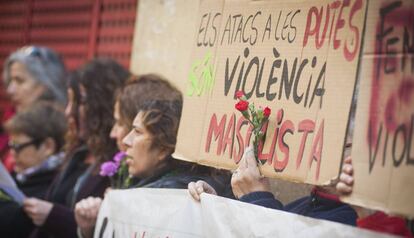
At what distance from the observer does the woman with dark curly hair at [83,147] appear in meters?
4.07

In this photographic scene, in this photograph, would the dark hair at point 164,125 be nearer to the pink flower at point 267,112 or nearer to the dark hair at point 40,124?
the pink flower at point 267,112

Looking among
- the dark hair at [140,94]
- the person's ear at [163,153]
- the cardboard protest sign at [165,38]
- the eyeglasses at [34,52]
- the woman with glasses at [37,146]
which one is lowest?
the woman with glasses at [37,146]

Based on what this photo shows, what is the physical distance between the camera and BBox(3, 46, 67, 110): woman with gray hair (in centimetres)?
547

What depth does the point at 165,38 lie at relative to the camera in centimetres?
443

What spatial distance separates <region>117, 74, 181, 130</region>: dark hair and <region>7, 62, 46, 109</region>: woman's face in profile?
1.95 metres

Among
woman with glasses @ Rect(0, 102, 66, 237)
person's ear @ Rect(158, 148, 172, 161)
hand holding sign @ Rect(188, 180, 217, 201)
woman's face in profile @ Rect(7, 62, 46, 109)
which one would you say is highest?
woman's face in profile @ Rect(7, 62, 46, 109)

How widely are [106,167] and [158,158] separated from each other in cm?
38

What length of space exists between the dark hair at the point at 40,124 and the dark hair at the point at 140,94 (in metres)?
1.28

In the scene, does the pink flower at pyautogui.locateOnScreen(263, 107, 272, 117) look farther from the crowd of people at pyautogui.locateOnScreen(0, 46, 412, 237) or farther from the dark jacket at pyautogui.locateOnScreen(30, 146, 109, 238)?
the dark jacket at pyautogui.locateOnScreen(30, 146, 109, 238)

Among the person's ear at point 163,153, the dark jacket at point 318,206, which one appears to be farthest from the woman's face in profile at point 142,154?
the dark jacket at point 318,206

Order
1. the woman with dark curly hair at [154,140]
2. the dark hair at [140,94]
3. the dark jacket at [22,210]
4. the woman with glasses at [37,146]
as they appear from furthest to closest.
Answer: the woman with glasses at [37,146] → the dark jacket at [22,210] → the dark hair at [140,94] → the woman with dark curly hair at [154,140]

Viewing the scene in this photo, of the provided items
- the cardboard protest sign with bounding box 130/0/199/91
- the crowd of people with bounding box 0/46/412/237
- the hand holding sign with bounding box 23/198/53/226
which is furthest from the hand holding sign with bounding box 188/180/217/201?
the hand holding sign with bounding box 23/198/53/226

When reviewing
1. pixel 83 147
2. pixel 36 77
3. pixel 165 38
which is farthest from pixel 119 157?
pixel 36 77

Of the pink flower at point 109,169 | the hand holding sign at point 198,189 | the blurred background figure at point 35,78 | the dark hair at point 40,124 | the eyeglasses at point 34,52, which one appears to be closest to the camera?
the hand holding sign at point 198,189
